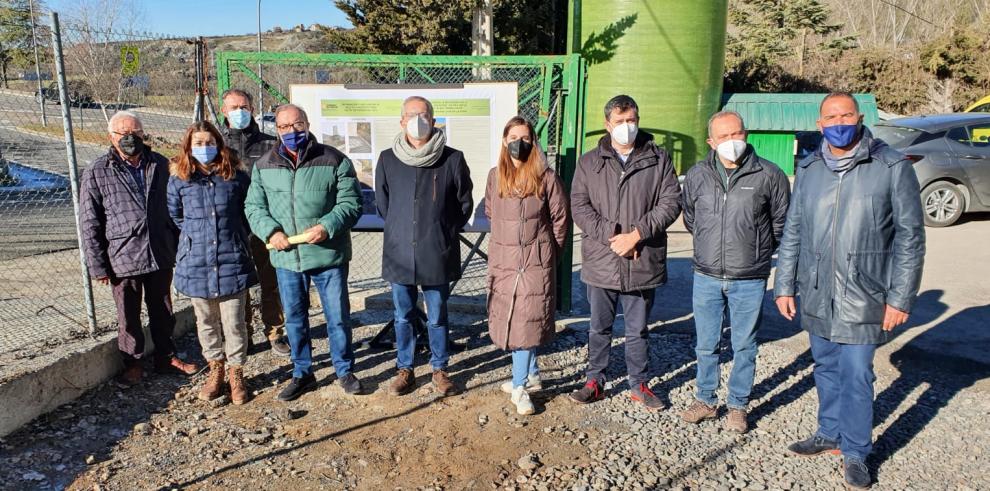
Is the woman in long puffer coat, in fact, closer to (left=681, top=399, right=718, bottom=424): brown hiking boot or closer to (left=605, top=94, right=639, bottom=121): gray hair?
(left=605, top=94, right=639, bottom=121): gray hair


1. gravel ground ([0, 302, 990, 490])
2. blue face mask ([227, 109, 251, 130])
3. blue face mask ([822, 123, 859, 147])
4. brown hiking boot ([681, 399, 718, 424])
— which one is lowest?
gravel ground ([0, 302, 990, 490])

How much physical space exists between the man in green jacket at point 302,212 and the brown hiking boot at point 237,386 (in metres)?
0.26

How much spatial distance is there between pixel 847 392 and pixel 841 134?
4.23 ft

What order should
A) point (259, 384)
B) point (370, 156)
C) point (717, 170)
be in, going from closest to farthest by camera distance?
point (717, 170) < point (259, 384) < point (370, 156)

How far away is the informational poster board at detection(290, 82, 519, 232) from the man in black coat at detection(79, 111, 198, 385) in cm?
126

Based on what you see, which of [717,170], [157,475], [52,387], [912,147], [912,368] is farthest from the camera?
[912,147]

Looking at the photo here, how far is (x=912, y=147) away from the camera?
9844 millimetres

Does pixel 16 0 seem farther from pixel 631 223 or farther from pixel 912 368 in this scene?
pixel 912 368

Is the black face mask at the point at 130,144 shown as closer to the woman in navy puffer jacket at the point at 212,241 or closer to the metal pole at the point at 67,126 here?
the woman in navy puffer jacket at the point at 212,241

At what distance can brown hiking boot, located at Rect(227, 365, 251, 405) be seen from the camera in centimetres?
414

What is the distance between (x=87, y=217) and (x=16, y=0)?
8.25 metres

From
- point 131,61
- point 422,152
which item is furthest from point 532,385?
point 131,61

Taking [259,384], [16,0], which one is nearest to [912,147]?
[259,384]

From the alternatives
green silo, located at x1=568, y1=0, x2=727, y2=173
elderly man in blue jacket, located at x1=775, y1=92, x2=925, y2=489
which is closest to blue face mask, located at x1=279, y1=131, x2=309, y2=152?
elderly man in blue jacket, located at x1=775, y1=92, x2=925, y2=489
